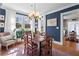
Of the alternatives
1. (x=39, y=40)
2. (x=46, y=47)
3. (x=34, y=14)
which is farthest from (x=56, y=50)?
(x=34, y=14)

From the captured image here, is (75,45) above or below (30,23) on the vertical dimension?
below

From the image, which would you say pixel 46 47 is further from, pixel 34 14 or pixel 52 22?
pixel 34 14

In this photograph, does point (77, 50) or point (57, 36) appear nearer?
point (77, 50)

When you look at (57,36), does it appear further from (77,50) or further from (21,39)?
(21,39)

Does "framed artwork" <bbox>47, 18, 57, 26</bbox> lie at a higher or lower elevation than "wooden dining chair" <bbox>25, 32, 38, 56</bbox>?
higher

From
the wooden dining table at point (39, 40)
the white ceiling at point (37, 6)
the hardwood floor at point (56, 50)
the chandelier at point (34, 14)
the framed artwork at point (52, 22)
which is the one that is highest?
the white ceiling at point (37, 6)

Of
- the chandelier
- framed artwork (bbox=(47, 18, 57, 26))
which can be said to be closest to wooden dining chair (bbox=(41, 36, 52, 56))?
framed artwork (bbox=(47, 18, 57, 26))

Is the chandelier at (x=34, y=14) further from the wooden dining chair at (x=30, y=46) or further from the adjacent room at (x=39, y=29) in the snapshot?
the wooden dining chair at (x=30, y=46)

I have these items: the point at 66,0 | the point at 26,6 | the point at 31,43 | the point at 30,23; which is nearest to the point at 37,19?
the point at 30,23

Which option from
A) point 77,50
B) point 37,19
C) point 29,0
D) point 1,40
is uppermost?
point 29,0

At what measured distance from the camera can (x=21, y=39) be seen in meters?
2.03

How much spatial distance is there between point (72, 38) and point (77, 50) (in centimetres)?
27

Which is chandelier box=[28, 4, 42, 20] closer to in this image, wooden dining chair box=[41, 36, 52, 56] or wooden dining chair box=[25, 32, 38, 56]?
wooden dining chair box=[25, 32, 38, 56]

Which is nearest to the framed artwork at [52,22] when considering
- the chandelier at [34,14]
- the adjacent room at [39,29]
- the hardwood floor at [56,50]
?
the adjacent room at [39,29]
